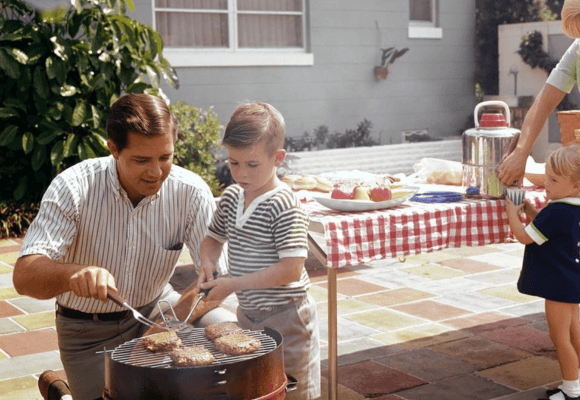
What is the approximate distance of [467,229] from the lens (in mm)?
3650

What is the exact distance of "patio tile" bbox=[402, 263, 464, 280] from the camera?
636cm

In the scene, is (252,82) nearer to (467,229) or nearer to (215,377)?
(467,229)

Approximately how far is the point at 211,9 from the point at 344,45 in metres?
1.93

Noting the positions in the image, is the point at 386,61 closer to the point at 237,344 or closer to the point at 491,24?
the point at 491,24

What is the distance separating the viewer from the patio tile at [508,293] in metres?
5.62

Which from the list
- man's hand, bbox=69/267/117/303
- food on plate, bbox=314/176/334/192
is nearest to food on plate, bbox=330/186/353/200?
food on plate, bbox=314/176/334/192

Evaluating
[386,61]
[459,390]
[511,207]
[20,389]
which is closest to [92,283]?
[20,389]

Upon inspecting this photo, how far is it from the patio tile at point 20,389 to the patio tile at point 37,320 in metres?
0.91

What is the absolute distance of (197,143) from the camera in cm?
884

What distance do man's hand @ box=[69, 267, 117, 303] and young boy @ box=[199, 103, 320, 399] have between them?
0.33m

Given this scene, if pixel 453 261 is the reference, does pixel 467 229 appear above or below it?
above

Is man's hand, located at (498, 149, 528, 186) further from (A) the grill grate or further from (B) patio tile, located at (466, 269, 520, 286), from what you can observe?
(B) patio tile, located at (466, 269, 520, 286)

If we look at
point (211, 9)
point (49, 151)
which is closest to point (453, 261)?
point (49, 151)

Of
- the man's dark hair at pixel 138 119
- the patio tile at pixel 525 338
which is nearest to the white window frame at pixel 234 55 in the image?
the patio tile at pixel 525 338
